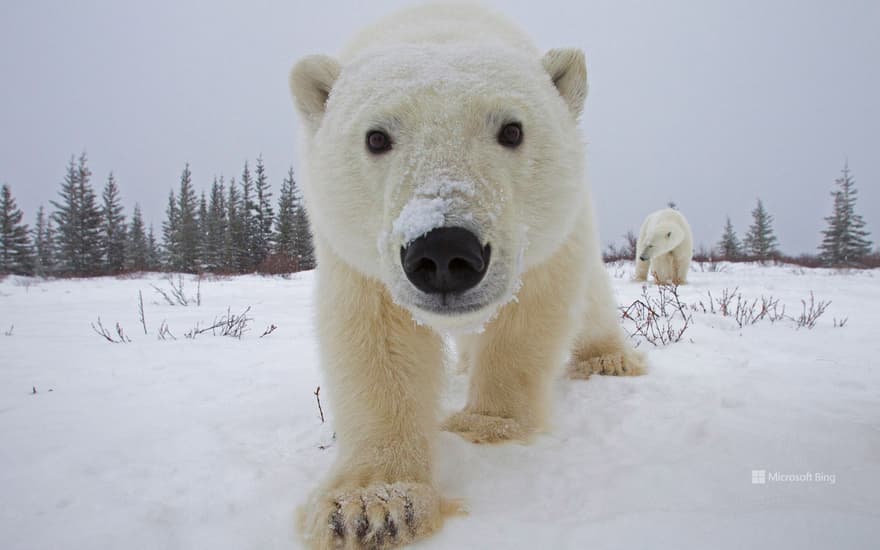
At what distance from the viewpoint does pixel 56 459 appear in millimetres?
1949

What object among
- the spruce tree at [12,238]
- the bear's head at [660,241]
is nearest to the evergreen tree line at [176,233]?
the spruce tree at [12,238]

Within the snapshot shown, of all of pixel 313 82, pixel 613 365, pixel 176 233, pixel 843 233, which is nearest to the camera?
pixel 313 82

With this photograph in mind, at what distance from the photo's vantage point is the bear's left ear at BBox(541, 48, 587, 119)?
220 centimetres

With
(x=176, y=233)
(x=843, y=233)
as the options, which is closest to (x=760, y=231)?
(x=843, y=233)

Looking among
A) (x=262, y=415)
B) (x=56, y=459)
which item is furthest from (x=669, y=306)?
(x=56, y=459)

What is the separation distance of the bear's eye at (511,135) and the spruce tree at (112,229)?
40.8 meters

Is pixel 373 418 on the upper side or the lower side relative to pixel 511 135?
lower

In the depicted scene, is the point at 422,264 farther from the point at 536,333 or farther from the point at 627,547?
Answer: the point at 536,333

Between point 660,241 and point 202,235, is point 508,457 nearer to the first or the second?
point 660,241

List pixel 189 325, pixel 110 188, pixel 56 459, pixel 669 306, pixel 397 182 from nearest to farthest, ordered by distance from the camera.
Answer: pixel 397 182
pixel 56 459
pixel 189 325
pixel 669 306
pixel 110 188

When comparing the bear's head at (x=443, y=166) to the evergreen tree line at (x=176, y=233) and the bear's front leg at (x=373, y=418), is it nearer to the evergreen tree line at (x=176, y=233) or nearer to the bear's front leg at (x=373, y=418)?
the bear's front leg at (x=373, y=418)

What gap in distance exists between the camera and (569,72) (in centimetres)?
222

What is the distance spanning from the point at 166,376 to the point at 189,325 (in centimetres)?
241

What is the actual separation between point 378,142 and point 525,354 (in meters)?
1.28
